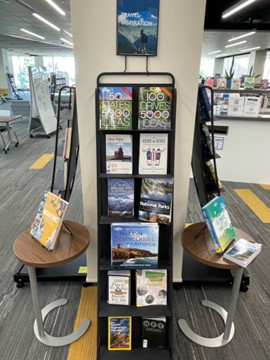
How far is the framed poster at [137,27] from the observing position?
139 centimetres

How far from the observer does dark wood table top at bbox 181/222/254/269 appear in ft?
4.81

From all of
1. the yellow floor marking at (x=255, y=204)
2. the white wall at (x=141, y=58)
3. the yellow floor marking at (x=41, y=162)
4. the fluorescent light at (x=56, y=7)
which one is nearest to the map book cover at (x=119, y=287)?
the white wall at (x=141, y=58)

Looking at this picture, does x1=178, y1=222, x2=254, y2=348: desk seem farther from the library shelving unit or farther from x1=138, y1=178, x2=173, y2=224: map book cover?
A: x1=138, y1=178, x2=173, y2=224: map book cover

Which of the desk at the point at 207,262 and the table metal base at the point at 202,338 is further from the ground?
the desk at the point at 207,262

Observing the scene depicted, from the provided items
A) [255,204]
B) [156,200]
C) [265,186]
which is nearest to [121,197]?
[156,200]

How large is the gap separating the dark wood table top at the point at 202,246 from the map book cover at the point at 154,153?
49 centimetres

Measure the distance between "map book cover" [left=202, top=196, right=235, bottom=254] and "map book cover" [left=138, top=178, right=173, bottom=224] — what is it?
0.22m

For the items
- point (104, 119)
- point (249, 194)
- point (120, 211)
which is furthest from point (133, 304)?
point (249, 194)

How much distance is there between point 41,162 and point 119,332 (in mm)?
4107

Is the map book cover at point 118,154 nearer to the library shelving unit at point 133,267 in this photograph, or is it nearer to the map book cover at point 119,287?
the library shelving unit at point 133,267

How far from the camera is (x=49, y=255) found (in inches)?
59.5

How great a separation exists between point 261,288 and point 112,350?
130 cm

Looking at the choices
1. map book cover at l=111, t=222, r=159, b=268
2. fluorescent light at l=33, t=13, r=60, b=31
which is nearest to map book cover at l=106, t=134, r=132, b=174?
map book cover at l=111, t=222, r=159, b=268

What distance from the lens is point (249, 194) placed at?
3.89 metres
